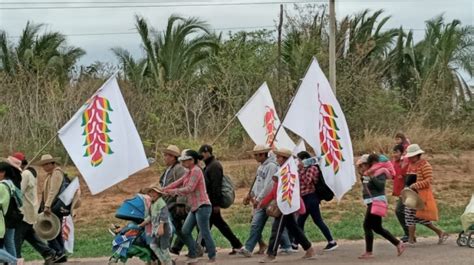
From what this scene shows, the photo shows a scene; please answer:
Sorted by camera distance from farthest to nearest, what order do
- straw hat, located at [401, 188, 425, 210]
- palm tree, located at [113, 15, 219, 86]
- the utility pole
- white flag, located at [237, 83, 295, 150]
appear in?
palm tree, located at [113, 15, 219, 86] < the utility pole < white flag, located at [237, 83, 295, 150] < straw hat, located at [401, 188, 425, 210]

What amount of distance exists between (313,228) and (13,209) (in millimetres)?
6573

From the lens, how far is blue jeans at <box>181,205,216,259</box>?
11570 millimetres

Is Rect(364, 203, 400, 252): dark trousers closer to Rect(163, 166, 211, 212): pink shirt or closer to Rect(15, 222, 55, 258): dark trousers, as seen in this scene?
Rect(163, 166, 211, 212): pink shirt

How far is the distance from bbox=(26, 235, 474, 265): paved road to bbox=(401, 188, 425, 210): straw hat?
0.65 metres

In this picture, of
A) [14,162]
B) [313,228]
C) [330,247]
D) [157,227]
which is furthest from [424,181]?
[14,162]

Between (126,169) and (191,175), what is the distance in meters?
0.88

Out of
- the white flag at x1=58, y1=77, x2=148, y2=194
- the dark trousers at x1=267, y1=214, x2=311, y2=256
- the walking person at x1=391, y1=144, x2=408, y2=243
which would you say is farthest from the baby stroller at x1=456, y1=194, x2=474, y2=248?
the white flag at x1=58, y1=77, x2=148, y2=194

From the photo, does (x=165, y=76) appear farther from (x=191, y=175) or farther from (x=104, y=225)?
(x=191, y=175)

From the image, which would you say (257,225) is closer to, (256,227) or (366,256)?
(256,227)

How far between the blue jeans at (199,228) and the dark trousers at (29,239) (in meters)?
1.91

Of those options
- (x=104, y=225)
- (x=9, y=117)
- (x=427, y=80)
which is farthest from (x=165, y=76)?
(x=104, y=225)

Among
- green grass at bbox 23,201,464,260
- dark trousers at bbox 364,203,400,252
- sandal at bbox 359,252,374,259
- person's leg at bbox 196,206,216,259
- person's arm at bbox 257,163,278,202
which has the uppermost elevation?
person's arm at bbox 257,163,278,202

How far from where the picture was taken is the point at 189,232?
1170 cm

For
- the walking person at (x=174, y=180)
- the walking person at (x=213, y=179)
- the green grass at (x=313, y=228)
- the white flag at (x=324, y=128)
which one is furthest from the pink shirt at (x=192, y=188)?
the green grass at (x=313, y=228)
